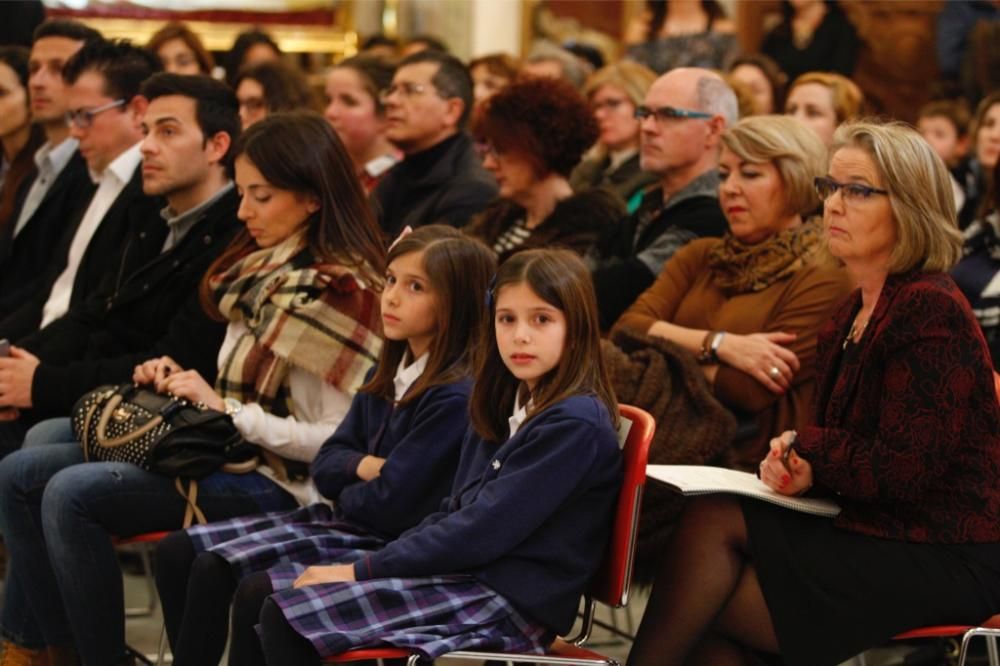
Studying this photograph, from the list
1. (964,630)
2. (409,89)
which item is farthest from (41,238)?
(964,630)

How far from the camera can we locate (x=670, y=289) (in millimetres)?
4266

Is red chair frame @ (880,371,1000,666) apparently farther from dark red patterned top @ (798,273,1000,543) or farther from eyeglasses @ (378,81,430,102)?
eyeglasses @ (378,81,430,102)

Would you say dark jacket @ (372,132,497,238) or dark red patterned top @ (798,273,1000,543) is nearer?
dark red patterned top @ (798,273,1000,543)

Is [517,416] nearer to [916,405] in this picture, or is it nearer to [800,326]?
A: [916,405]

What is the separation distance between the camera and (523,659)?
293cm

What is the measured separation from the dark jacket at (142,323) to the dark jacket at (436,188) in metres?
1.00

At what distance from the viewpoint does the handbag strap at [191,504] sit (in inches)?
149

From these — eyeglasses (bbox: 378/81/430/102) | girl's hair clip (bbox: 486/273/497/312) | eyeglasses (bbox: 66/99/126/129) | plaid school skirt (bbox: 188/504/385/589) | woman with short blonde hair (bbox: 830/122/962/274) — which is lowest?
plaid school skirt (bbox: 188/504/385/589)

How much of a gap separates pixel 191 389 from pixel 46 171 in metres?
2.33

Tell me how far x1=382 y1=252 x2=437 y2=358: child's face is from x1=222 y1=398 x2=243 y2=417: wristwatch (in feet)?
1.81

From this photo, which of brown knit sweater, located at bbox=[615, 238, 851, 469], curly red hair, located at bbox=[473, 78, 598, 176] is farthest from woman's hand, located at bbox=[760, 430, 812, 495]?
curly red hair, located at bbox=[473, 78, 598, 176]

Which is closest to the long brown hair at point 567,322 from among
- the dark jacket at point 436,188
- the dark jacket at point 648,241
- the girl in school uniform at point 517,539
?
the girl in school uniform at point 517,539

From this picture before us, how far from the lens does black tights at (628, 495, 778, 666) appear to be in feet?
10.3

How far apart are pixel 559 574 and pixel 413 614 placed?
304 mm
